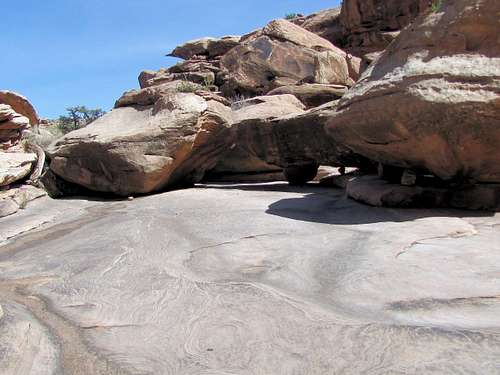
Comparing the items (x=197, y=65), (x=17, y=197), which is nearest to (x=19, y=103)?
(x=197, y=65)

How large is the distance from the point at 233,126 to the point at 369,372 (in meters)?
6.92

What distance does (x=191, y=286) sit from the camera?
3270 mm

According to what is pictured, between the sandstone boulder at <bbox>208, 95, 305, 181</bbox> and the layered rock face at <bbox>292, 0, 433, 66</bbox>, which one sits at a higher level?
the layered rock face at <bbox>292, 0, 433, 66</bbox>

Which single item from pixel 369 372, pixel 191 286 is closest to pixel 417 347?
pixel 369 372

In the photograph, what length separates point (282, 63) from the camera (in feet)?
49.0

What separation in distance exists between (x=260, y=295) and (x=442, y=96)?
2655mm

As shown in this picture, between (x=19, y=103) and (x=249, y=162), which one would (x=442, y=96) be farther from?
(x=19, y=103)

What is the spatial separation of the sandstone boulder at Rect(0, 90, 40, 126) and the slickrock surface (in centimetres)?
1618

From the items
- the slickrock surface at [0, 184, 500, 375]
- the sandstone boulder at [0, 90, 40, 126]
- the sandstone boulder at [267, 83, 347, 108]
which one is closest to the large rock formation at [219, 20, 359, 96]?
the sandstone boulder at [267, 83, 347, 108]

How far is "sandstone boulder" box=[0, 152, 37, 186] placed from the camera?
784 cm

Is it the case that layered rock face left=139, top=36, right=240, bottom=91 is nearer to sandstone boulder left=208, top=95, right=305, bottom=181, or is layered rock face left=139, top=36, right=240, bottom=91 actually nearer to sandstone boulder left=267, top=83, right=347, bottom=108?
sandstone boulder left=267, top=83, right=347, bottom=108

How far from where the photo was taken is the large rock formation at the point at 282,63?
46.8 ft

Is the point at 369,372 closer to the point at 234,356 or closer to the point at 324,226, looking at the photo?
the point at 234,356

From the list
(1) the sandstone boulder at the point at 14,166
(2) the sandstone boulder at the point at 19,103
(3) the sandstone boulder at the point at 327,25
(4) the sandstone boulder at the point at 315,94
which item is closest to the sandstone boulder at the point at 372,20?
(3) the sandstone boulder at the point at 327,25
